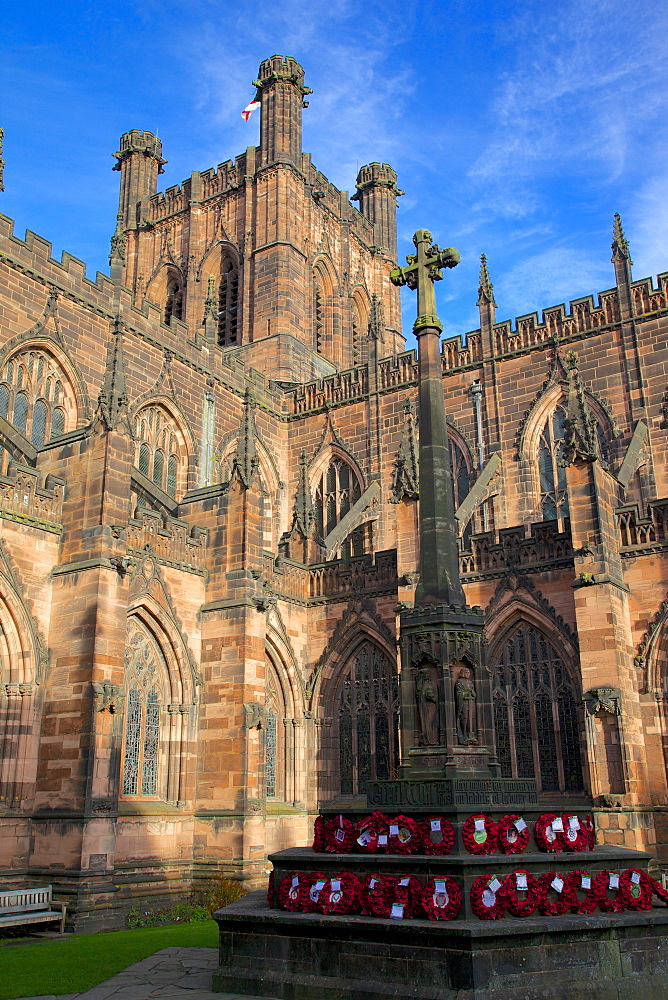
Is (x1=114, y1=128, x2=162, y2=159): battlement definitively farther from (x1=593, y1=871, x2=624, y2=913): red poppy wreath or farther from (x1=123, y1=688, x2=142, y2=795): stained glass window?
(x1=593, y1=871, x2=624, y2=913): red poppy wreath

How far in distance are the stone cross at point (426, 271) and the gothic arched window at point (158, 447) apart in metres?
13.3

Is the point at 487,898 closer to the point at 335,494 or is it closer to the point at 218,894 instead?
the point at 218,894

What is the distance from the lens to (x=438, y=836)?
33.5 feet

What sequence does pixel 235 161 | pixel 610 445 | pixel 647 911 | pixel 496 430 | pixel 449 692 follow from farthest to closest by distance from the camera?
pixel 235 161 < pixel 496 430 < pixel 610 445 < pixel 449 692 < pixel 647 911

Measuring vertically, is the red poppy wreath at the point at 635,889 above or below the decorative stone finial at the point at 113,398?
below

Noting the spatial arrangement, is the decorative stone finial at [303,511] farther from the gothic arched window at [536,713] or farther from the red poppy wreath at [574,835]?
the red poppy wreath at [574,835]

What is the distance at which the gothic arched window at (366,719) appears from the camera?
22359 millimetres

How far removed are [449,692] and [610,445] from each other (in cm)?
1504

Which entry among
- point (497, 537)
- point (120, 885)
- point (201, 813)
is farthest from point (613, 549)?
point (120, 885)

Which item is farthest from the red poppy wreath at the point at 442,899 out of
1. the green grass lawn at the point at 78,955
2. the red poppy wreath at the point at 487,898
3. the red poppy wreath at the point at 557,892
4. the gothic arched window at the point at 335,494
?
the gothic arched window at the point at 335,494

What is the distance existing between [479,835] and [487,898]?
85cm

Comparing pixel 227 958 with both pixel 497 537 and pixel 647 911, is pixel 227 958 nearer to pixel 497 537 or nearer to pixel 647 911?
pixel 647 911

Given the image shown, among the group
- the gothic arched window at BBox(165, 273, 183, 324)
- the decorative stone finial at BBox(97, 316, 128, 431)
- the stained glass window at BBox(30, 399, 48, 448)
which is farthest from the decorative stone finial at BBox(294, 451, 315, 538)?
the gothic arched window at BBox(165, 273, 183, 324)

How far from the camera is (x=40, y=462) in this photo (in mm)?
19297
